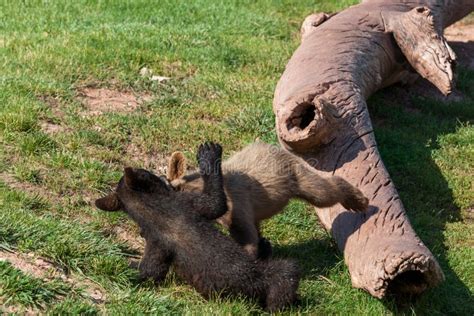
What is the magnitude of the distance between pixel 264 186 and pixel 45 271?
6.41ft

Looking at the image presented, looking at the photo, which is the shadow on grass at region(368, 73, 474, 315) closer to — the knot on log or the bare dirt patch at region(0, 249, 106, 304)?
the knot on log

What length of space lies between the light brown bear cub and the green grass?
0.45 metres

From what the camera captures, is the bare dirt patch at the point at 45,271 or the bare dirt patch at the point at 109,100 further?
the bare dirt patch at the point at 109,100

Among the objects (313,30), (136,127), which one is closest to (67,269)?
(136,127)

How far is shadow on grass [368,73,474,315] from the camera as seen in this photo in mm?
6363

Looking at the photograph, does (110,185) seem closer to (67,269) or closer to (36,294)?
(67,269)

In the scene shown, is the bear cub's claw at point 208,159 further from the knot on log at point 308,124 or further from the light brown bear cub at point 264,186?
the knot on log at point 308,124

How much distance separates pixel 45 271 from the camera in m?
5.73

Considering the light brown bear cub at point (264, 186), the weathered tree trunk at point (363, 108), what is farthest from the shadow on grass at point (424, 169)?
the light brown bear cub at point (264, 186)

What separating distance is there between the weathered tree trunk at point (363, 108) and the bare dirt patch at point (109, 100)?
1.61 meters

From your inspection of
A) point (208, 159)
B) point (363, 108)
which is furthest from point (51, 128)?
point (363, 108)

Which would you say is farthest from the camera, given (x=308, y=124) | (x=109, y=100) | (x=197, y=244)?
(x=109, y=100)

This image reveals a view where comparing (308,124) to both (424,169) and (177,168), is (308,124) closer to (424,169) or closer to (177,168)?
(177,168)

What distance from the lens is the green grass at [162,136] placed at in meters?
5.99
